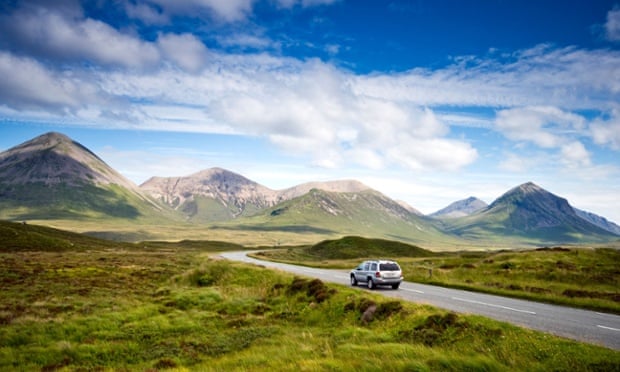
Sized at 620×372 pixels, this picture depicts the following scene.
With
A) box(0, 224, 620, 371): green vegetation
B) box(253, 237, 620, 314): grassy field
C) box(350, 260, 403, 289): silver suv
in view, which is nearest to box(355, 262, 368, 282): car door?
box(350, 260, 403, 289): silver suv

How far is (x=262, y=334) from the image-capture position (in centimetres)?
2172

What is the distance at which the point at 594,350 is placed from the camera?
1311 cm

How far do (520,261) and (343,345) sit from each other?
40.2 metres

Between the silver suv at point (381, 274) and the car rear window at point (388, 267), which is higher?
the car rear window at point (388, 267)

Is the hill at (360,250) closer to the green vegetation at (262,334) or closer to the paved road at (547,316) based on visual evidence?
the green vegetation at (262,334)

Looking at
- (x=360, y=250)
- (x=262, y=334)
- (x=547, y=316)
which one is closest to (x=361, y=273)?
(x=262, y=334)

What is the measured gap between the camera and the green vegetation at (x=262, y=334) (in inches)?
546

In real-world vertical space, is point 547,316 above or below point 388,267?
below

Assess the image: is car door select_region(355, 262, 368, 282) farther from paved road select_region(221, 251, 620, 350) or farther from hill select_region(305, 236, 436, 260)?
hill select_region(305, 236, 436, 260)

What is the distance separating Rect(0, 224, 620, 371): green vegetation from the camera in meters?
13.9

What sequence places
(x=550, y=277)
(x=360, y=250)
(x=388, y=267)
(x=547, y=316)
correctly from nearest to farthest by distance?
(x=547, y=316)
(x=388, y=267)
(x=550, y=277)
(x=360, y=250)

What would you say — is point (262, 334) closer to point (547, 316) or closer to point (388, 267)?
point (547, 316)

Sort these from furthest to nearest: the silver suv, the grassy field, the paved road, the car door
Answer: the car door → the silver suv → the grassy field → the paved road

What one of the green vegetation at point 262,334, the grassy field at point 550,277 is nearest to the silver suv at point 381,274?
the green vegetation at point 262,334
